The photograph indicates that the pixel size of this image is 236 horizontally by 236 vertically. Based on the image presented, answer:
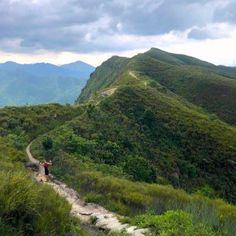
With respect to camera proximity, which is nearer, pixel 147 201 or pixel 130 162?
pixel 147 201

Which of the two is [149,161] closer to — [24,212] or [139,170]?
[139,170]

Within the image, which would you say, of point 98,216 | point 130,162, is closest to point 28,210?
point 98,216

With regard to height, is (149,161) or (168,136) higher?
(168,136)

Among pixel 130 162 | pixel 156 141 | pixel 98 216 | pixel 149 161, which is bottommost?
pixel 149 161

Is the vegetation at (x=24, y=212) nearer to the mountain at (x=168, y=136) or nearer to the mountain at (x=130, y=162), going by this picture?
the mountain at (x=130, y=162)

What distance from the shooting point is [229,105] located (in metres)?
119

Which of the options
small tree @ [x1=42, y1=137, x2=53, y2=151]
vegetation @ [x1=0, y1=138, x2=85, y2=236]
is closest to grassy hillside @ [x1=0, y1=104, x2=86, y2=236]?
vegetation @ [x1=0, y1=138, x2=85, y2=236]

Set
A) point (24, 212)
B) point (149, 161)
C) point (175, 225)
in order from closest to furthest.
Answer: point (24, 212) → point (175, 225) → point (149, 161)

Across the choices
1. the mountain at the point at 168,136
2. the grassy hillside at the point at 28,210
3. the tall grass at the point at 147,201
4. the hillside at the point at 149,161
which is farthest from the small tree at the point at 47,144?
the grassy hillside at the point at 28,210

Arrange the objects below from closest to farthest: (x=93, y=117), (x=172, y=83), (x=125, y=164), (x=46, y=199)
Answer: (x=46, y=199) < (x=125, y=164) < (x=93, y=117) < (x=172, y=83)

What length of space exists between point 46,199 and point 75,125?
3944 cm

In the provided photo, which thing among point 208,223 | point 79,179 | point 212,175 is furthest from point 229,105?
point 208,223

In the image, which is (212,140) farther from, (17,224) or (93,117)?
(17,224)

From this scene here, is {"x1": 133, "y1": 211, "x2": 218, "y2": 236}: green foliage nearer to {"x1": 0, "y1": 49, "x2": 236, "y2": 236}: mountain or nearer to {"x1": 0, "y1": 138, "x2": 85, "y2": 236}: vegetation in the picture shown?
{"x1": 0, "y1": 49, "x2": 236, "y2": 236}: mountain
